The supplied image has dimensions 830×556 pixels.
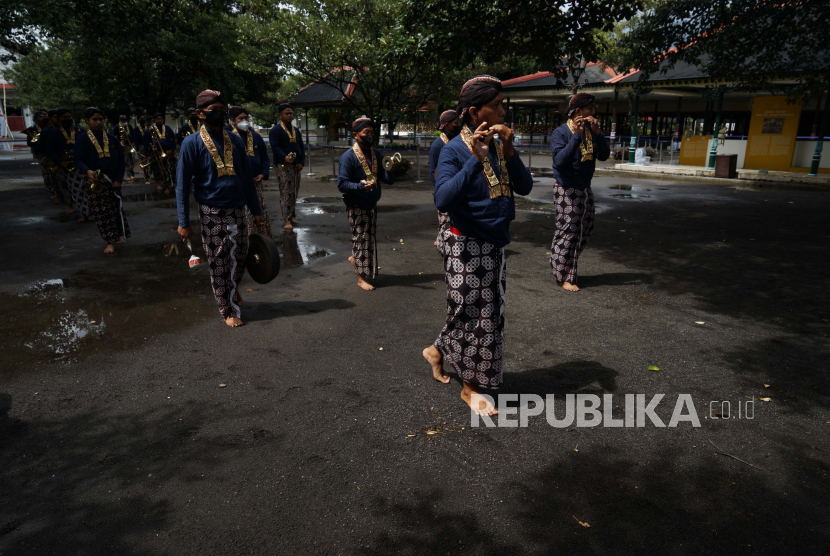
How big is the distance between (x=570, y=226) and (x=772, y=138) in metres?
16.7

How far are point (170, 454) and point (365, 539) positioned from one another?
1374mm

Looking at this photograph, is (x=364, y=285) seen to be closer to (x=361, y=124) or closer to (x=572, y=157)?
(x=361, y=124)

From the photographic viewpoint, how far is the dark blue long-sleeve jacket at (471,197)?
10.6 feet

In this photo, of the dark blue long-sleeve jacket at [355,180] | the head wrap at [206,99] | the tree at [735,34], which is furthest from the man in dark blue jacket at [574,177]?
the tree at [735,34]

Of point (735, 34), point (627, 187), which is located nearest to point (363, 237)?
point (735, 34)

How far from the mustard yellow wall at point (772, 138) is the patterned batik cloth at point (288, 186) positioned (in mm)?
16826

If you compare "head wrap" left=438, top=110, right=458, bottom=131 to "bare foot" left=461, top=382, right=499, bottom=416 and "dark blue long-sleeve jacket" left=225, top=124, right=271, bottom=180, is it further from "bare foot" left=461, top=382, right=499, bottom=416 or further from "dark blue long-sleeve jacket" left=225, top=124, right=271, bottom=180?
"bare foot" left=461, top=382, right=499, bottom=416

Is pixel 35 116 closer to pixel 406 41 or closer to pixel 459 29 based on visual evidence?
pixel 406 41

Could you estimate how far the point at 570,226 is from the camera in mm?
6160

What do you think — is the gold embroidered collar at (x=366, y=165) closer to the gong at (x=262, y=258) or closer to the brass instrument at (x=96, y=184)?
the gong at (x=262, y=258)

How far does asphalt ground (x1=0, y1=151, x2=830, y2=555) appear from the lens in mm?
2625

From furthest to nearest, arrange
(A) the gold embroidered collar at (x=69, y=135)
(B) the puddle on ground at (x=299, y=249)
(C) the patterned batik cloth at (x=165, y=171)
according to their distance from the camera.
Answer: (C) the patterned batik cloth at (x=165, y=171), (A) the gold embroidered collar at (x=69, y=135), (B) the puddle on ground at (x=299, y=249)

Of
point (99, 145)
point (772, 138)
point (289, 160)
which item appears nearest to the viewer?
point (99, 145)

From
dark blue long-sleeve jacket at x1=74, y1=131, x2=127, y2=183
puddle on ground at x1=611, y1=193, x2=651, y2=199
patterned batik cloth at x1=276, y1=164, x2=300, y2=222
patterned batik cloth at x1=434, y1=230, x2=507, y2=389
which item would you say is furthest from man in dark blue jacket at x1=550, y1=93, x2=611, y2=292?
puddle on ground at x1=611, y1=193, x2=651, y2=199
